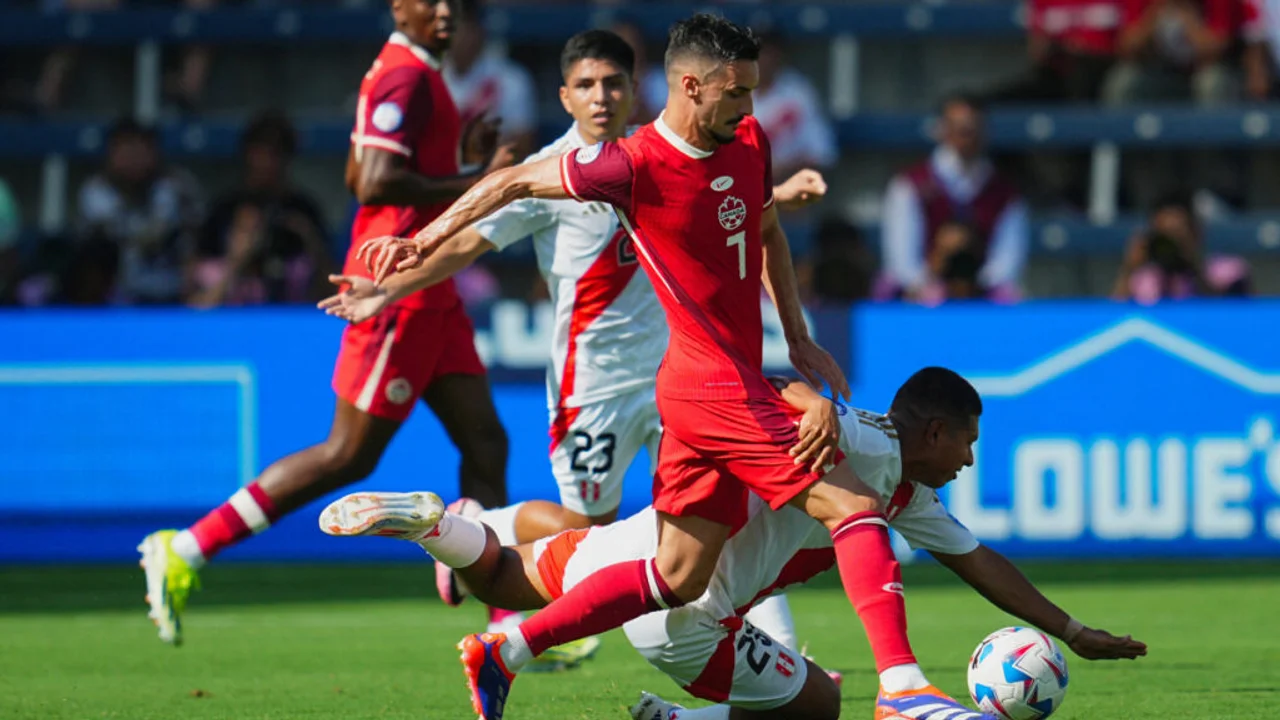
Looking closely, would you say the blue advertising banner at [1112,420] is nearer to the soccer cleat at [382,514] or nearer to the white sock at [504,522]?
the white sock at [504,522]

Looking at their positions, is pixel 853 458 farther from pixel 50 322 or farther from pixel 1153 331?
pixel 50 322

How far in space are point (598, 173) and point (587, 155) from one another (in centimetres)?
6

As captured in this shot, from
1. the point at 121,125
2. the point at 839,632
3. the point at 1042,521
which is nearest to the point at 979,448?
the point at 1042,521

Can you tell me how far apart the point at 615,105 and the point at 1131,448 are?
187 inches

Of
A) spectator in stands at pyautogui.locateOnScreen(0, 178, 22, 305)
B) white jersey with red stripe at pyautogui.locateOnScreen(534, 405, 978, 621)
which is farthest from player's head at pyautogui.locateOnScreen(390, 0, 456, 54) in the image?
spectator in stands at pyautogui.locateOnScreen(0, 178, 22, 305)

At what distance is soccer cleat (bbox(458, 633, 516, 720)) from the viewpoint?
16.2ft

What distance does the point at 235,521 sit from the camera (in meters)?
7.04

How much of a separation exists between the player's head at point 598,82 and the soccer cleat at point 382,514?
1.70 metres

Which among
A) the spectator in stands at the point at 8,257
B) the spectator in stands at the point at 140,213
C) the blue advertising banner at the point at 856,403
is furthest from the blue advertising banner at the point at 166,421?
the spectator in stands at the point at 8,257

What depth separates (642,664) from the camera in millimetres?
7008

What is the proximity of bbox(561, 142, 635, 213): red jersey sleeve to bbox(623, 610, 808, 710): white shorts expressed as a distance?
1.17 meters

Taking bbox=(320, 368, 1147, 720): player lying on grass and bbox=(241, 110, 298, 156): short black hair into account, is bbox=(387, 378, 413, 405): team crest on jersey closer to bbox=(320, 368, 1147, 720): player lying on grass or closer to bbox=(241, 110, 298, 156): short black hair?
bbox=(320, 368, 1147, 720): player lying on grass

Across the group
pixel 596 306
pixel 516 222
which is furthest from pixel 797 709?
pixel 516 222

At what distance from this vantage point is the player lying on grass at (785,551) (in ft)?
16.6
